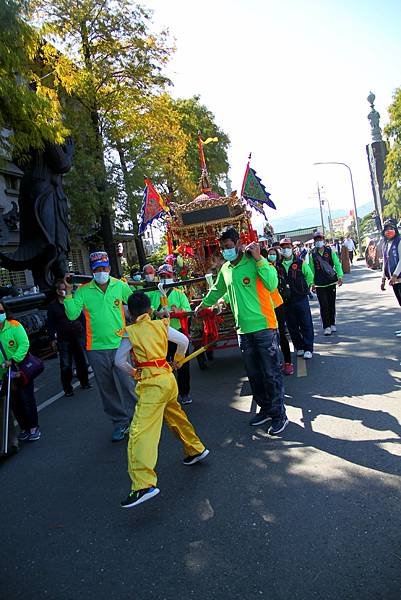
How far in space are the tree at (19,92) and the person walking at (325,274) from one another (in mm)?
5320

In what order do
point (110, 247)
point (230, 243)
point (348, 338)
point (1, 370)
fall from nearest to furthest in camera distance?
point (230, 243)
point (1, 370)
point (348, 338)
point (110, 247)

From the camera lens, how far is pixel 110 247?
841 inches

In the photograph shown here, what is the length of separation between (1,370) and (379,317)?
770 cm

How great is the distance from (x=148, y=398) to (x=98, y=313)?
6.20 feet

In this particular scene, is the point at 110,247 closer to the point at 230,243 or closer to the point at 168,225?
the point at 168,225

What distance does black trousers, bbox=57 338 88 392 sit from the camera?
827cm

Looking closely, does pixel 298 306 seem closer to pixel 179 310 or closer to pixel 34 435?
pixel 179 310

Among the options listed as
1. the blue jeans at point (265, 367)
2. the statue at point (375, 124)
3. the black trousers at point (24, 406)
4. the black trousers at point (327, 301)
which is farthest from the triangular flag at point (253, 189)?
the statue at point (375, 124)

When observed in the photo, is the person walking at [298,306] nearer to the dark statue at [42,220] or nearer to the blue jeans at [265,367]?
the blue jeans at [265,367]

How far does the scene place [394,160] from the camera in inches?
1313

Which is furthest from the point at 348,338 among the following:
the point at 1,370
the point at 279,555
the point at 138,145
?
the point at 138,145

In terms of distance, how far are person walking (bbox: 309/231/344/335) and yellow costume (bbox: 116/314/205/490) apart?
19.2ft

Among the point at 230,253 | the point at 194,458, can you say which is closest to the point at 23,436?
the point at 194,458

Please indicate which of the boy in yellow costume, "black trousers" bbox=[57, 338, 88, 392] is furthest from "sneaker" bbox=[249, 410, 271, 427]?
"black trousers" bbox=[57, 338, 88, 392]
